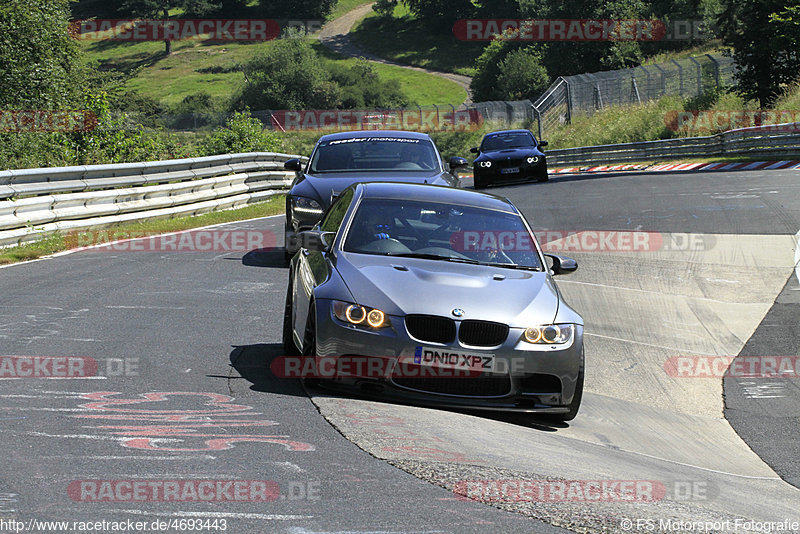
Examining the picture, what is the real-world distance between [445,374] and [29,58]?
3437 cm

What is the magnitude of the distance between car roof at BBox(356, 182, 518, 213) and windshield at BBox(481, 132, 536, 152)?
818 inches

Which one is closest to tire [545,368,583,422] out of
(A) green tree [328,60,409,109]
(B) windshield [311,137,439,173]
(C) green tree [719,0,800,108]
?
(B) windshield [311,137,439,173]

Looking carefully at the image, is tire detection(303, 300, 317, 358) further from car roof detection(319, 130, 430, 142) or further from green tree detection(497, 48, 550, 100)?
green tree detection(497, 48, 550, 100)

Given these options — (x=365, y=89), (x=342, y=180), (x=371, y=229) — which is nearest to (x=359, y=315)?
(x=371, y=229)

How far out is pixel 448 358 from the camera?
6.35 meters

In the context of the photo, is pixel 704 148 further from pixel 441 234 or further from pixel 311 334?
pixel 311 334

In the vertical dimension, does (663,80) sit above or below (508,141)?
above

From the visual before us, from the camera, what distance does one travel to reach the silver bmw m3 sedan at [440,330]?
20.9 ft

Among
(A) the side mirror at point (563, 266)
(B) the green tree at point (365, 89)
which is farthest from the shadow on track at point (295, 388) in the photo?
(B) the green tree at point (365, 89)

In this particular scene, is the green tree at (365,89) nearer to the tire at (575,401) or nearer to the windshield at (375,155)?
the windshield at (375,155)

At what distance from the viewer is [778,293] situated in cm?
1223

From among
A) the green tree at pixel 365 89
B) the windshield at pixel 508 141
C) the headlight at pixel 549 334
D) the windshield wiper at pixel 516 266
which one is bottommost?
the green tree at pixel 365 89

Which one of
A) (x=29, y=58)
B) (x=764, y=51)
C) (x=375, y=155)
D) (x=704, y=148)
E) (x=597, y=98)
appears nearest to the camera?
(x=375, y=155)

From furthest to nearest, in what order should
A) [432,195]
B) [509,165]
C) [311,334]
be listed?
[509,165] → [432,195] → [311,334]
